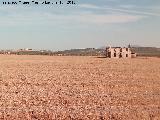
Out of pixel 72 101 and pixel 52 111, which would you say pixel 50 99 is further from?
pixel 52 111

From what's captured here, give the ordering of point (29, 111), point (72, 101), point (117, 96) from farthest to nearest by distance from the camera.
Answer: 1. point (117, 96)
2. point (72, 101)
3. point (29, 111)

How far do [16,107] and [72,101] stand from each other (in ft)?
8.27

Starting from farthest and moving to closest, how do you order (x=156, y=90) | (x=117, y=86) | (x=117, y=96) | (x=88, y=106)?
(x=117, y=86) → (x=156, y=90) → (x=117, y=96) → (x=88, y=106)

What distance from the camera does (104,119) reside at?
12.1 metres

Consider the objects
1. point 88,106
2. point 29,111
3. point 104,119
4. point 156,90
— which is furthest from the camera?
point 156,90

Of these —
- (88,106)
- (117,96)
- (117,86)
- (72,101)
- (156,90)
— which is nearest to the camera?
(88,106)

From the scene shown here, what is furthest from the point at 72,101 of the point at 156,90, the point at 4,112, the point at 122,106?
the point at 156,90

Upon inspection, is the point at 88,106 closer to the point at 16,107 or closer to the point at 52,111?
the point at 52,111

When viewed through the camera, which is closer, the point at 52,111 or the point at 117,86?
the point at 52,111

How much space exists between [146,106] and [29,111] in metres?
4.54

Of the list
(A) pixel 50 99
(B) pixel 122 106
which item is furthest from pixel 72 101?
(B) pixel 122 106

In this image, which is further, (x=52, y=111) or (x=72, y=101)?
(x=72, y=101)

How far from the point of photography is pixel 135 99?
53.3 feet

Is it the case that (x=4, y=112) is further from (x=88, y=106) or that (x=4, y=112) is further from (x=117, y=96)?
(x=117, y=96)
